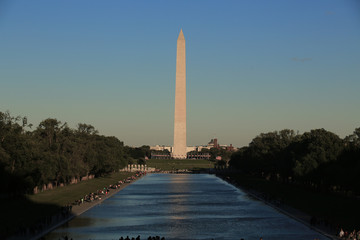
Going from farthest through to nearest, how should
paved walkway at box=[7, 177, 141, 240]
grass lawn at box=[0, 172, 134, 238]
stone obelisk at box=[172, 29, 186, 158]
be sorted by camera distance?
stone obelisk at box=[172, 29, 186, 158], grass lawn at box=[0, 172, 134, 238], paved walkway at box=[7, 177, 141, 240]

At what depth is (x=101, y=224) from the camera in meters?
52.9

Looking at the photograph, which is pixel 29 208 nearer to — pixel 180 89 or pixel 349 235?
pixel 349 235

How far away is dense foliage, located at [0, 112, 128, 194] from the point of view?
70.6 metres

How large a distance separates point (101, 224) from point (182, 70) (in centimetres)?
13457

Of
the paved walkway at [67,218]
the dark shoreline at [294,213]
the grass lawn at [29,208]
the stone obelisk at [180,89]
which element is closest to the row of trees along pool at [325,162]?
the dark shoreline at [294,213]

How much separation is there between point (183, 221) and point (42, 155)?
29.5 meters

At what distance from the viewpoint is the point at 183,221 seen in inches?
2221

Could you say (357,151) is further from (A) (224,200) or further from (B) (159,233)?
(B) (159,233)

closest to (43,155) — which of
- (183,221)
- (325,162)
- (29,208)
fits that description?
(29,208)

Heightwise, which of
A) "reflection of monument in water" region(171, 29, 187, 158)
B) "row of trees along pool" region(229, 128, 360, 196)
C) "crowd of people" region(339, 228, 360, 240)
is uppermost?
"reflection of monument in water" region(171, 29, 187, 158)

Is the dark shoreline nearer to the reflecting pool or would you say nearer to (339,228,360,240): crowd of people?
(339,228,360,240): crowd of people

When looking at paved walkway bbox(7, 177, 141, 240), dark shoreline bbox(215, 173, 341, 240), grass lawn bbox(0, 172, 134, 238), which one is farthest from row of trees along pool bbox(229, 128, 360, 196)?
grass lawn bbox(0, 172, 134, 238)

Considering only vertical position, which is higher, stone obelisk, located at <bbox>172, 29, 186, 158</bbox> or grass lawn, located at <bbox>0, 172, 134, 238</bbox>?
stone obelisk, located at <bbox>172, 29, 186, 158</bbox>

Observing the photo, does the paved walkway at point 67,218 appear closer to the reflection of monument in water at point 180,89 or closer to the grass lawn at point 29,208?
the grass lawn at point 29,208
